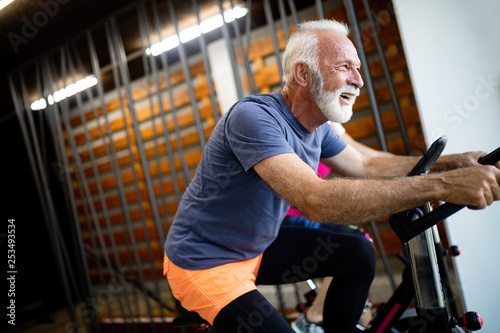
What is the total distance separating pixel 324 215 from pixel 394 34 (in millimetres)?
2443

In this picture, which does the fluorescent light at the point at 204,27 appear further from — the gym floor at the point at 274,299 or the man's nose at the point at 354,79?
the gym floor at the point at 274,299

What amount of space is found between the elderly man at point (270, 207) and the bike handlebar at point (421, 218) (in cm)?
18

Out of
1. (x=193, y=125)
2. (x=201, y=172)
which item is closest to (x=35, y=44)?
(x=193, y=125)

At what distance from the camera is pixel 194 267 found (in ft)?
3.89

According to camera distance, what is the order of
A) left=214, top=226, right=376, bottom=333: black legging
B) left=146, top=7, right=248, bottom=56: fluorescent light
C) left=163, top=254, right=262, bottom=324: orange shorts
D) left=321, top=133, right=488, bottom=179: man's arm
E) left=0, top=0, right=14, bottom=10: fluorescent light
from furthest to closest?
left=146, top=7, right=248, bottom=56: fluorescent light, left=0, top=0, right=14, bottom=10: fluorescent light, left=321, top=133, right=488, bottom=179: man's arm, left=214, top=226, right=376, bottom=333: black legging, left=163, top=254, right=262, bottom=324: orange shorts

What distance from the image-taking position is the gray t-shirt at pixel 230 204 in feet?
3.75

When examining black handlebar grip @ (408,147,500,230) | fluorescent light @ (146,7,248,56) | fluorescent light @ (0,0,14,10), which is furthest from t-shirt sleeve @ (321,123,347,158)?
fluorescent light @ (0,0,14,10)

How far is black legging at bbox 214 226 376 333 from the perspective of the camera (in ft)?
4.06

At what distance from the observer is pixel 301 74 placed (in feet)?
4.02

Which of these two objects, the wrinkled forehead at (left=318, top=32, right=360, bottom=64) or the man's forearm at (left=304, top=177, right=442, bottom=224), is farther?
the wrinkled forehead at (left=318, top=32, right=360, bottom=64)

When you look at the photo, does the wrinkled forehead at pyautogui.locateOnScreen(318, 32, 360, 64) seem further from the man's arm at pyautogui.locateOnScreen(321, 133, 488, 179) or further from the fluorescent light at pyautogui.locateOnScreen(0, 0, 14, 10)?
the fluorescent light at pyautogui.locateOnScreen(0, 0, 14, 10)

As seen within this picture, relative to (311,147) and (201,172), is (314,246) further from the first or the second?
(201,172)

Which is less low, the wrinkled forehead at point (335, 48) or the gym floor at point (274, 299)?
the wrinkled forehead at point (335, 48)

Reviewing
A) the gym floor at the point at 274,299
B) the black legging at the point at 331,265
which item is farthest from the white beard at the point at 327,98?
the gym floor at the point at 274,299
